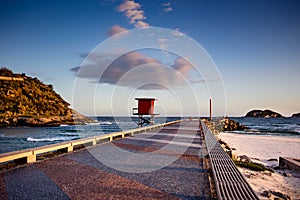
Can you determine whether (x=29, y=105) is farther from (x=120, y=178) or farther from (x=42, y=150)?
(x=120, y=178)

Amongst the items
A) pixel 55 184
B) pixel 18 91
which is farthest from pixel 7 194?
pixel 18 91

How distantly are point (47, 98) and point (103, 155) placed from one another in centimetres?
7318

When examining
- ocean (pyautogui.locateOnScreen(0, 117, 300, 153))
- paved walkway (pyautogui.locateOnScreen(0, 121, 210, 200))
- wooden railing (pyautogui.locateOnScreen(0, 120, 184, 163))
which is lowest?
ocean (pyautogui.locateOnScreen(0, 117, 300, 153))

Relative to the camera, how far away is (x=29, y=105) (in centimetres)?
6241

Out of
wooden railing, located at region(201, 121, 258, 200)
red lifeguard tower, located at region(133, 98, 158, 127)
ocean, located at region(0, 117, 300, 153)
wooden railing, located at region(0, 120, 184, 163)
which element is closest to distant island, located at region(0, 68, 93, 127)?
ocean, located at region(0, 117, 300, 153)

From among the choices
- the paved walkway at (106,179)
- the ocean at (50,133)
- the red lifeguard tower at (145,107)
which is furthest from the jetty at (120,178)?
the red lifeguard tower at (145,107)

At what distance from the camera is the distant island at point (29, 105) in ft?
174

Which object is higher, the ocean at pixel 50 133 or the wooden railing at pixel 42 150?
the wooden railing at pixel 42 150

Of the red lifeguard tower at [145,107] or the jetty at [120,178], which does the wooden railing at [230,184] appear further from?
the red lifeguard tower at [145,107]

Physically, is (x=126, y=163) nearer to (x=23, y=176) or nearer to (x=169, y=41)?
(x=23, y=176)

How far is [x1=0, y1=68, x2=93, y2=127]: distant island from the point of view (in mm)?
52947

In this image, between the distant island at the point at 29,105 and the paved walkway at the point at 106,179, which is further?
the distant island at the point at 29,105

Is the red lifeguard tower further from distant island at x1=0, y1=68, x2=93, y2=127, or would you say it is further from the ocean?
distant island at x1=0, y1=68, x2=93, y2=127

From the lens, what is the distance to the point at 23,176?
4.37 m
